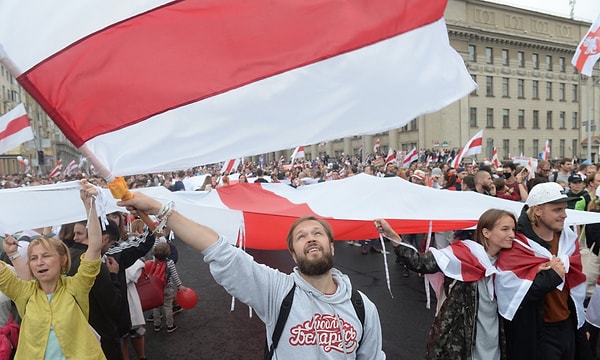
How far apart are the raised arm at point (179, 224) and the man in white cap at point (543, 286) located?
198cm

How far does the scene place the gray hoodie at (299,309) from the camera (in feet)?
6.19

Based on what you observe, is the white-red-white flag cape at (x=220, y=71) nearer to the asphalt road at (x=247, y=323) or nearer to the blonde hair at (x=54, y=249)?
the blonde hair at (x=54, y=249)

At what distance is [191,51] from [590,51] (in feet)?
31.4

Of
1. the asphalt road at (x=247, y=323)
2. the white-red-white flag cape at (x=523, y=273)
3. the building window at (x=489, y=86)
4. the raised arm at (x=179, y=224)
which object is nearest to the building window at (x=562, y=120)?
the building window at (x=489, y=86)

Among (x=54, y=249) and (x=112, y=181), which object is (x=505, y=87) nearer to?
(x=54, y=249)

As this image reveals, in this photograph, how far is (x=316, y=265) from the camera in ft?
6.54

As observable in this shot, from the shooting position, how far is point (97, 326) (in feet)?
9.89

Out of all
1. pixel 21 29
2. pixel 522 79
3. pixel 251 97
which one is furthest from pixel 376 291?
pixel 522 79

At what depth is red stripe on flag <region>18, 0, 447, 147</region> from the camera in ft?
6.68

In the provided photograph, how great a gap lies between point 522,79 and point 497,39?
637cm

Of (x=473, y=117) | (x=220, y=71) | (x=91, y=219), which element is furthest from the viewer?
(x=473, y=117)

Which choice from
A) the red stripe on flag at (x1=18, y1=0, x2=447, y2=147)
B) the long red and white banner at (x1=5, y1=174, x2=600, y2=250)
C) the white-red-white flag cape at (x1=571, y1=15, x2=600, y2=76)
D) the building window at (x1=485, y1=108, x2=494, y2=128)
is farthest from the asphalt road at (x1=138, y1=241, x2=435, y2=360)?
the building window at (x1=485, y1=108, x2=494, y2=128)

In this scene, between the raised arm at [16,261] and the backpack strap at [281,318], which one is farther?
the raised arm at [16,261]

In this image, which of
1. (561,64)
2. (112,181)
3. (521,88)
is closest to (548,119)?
(521,88)
